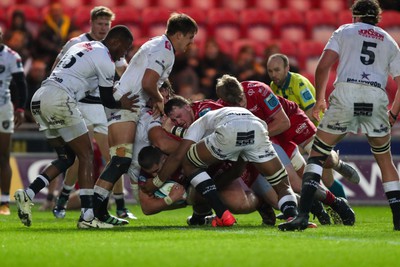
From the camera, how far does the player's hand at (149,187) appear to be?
31.9ft

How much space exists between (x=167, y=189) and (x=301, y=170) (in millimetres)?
1707

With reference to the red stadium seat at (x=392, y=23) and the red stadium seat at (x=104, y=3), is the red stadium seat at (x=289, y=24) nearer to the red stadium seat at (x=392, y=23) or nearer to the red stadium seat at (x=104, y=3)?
the red stadium seat at (x=392, y=23)

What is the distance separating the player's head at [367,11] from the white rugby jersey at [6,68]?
505 cm

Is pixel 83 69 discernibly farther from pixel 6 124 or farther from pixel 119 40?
pixel 6 124

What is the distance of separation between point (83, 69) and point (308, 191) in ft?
7.84

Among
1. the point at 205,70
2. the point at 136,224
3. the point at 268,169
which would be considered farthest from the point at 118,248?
the point at 205,70

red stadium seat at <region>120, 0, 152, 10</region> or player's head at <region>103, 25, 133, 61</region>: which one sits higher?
player's head at <region>103, 25, 133, 61</region>

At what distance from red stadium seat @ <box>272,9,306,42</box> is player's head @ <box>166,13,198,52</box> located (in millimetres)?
8835

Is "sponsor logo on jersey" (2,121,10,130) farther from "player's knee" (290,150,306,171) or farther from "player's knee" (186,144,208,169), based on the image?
"player's knee" (186,144,208,169)

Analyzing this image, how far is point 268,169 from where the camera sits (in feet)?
29.8

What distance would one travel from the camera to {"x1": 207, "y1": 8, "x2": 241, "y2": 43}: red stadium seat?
18.2m

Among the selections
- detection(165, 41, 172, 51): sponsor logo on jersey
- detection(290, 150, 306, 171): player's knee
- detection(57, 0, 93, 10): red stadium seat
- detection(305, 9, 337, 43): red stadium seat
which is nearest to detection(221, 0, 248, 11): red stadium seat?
detection(305, 9, 337, 43): red stadium seat

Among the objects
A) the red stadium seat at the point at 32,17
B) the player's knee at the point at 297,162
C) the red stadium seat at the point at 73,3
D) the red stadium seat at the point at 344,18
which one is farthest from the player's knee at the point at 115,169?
the red stadium seat at the point at 344,18

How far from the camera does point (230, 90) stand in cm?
974
